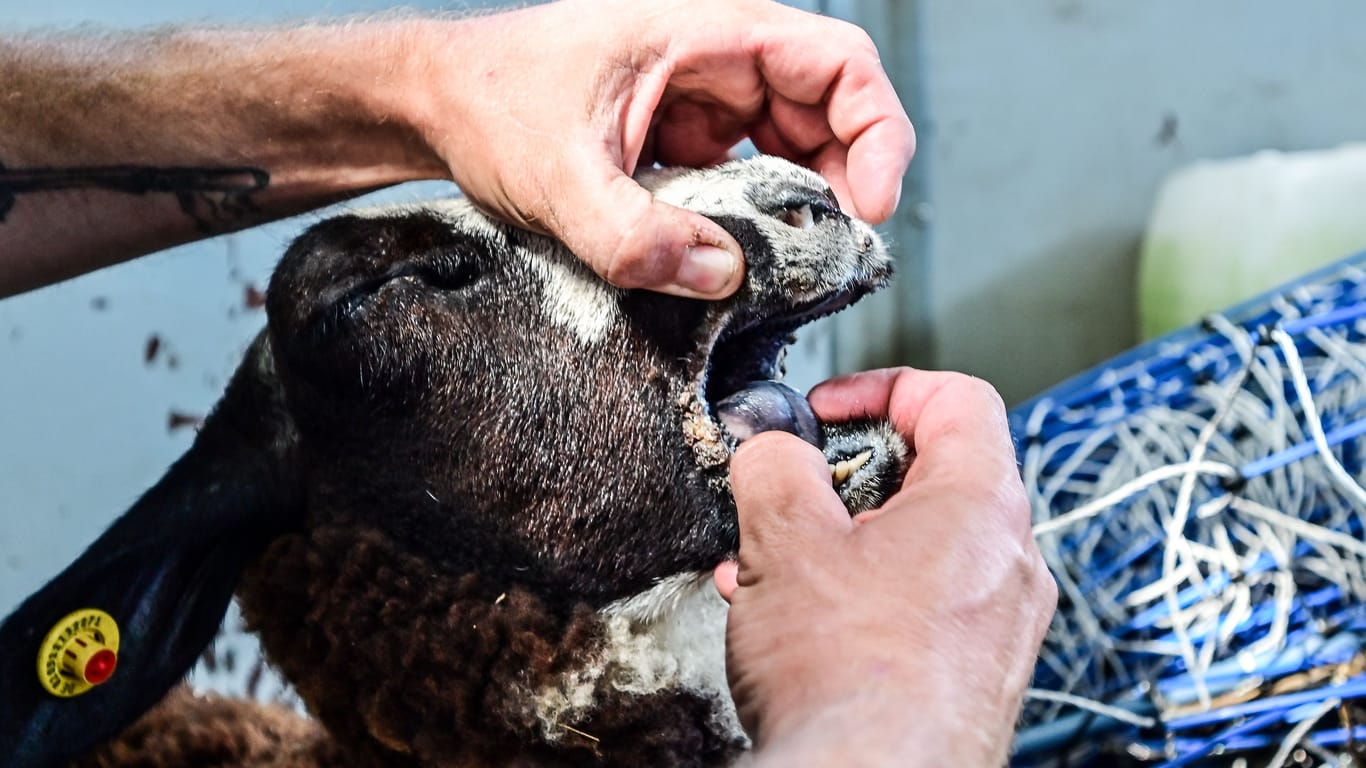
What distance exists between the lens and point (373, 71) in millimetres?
1036

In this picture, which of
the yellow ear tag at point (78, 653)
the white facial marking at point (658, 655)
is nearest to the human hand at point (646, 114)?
the white facial marking at point (658, 655)

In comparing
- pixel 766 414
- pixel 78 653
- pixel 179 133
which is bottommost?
pixel 766 414

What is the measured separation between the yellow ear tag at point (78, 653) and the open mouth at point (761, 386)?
57cm

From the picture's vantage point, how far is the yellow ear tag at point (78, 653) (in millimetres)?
966

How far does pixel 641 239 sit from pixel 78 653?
623 mm

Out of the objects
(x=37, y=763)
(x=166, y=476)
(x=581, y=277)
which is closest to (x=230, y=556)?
(x=166, y=476)

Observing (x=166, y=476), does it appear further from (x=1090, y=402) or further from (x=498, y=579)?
(x=1090, y=402)

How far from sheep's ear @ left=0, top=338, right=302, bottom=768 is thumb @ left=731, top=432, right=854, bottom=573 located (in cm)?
48

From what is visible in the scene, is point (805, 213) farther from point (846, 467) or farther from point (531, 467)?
point (531, 467)

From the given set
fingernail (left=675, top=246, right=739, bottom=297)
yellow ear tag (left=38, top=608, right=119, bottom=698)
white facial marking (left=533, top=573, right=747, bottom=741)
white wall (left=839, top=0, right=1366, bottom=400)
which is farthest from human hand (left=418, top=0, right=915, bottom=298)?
white wall (left=839, top=0, right=1366, bottom=400)

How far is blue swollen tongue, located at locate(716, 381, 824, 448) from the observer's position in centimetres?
94

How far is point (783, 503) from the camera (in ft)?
2.46

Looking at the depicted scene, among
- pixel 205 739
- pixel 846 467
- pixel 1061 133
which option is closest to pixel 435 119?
pixel 846 467

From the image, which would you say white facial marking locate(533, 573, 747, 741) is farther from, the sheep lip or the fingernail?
the fingernail
